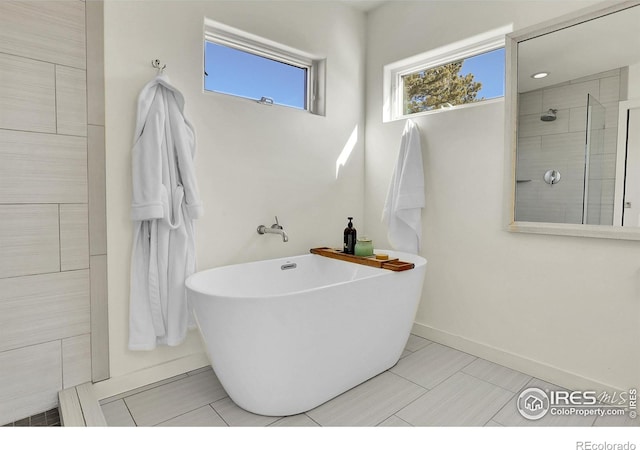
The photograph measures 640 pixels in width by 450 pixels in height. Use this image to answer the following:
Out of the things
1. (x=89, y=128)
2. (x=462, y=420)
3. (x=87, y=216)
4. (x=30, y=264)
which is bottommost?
(x=462, y=420)

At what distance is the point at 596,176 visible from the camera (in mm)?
1855

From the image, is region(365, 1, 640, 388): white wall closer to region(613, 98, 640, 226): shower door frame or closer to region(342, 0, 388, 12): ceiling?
region(342, 0, 388, 12): ceiling

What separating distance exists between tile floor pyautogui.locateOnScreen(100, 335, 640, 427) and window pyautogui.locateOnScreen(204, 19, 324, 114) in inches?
68.5

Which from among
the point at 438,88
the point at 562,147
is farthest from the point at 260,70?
the point at 562,147

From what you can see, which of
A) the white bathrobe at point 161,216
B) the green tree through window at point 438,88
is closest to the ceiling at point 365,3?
the green tree through window at point 438,88

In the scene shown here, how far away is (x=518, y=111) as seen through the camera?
213 cm

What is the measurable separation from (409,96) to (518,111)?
932 millimetres

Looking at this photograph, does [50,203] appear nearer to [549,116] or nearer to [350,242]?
[350,242]

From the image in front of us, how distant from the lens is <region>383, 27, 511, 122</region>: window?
2.38 metres

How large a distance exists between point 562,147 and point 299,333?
1663 millimetres

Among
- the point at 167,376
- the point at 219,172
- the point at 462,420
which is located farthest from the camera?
the point at 219,172

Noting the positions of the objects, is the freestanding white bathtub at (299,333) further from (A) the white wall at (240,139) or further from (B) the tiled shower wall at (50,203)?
(B) the tiled shower wall at (50,203)

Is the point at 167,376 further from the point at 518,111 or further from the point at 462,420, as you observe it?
the point at 518,111
